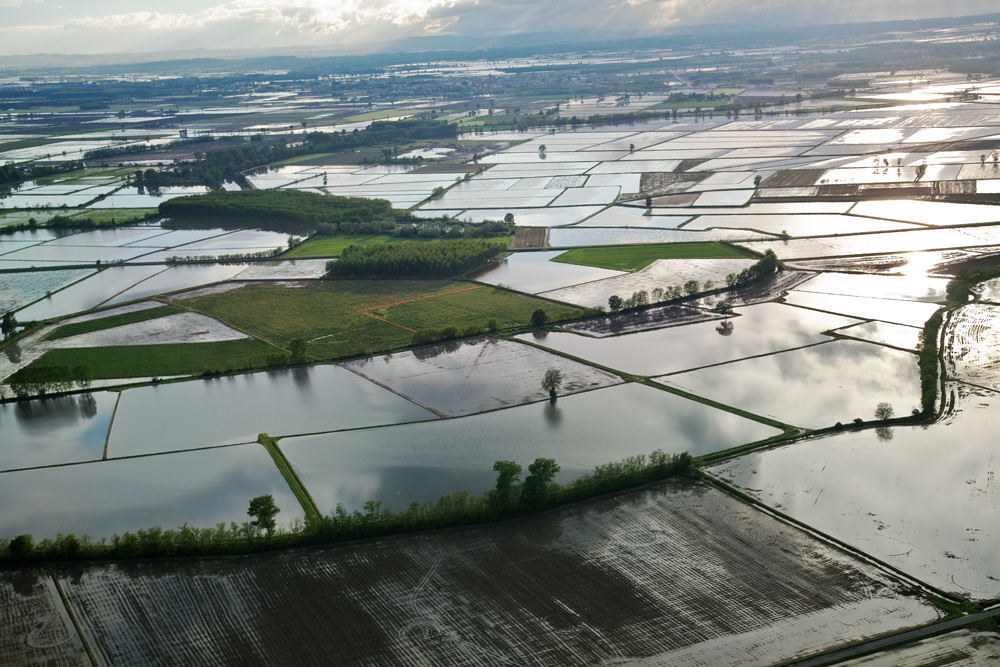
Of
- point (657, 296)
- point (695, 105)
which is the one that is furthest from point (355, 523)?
point (695, 105)

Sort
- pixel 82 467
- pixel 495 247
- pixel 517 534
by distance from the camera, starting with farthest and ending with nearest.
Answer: pixel 495 247, pixel 82 467, pixel 517 534

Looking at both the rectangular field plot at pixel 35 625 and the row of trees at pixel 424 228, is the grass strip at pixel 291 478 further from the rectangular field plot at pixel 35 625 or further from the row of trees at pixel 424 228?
the row of trees at pixel 424 228

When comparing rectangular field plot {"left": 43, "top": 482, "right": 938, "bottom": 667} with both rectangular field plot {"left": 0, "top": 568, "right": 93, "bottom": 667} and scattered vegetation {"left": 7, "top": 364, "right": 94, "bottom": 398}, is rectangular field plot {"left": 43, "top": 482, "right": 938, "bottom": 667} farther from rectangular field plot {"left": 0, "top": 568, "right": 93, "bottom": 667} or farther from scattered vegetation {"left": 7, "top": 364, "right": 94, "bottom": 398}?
scattered vegetation {"left": 7, "top": 364, "right": 94, "bottom": 398}

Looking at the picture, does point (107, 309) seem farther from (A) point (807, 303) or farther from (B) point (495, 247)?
(A) point (807, 303)

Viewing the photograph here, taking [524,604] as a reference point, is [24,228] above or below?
above

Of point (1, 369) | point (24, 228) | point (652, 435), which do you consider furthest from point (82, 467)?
point (24, 228)

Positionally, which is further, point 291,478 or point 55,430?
point 55,430

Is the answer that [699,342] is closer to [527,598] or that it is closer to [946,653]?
[527,598]
